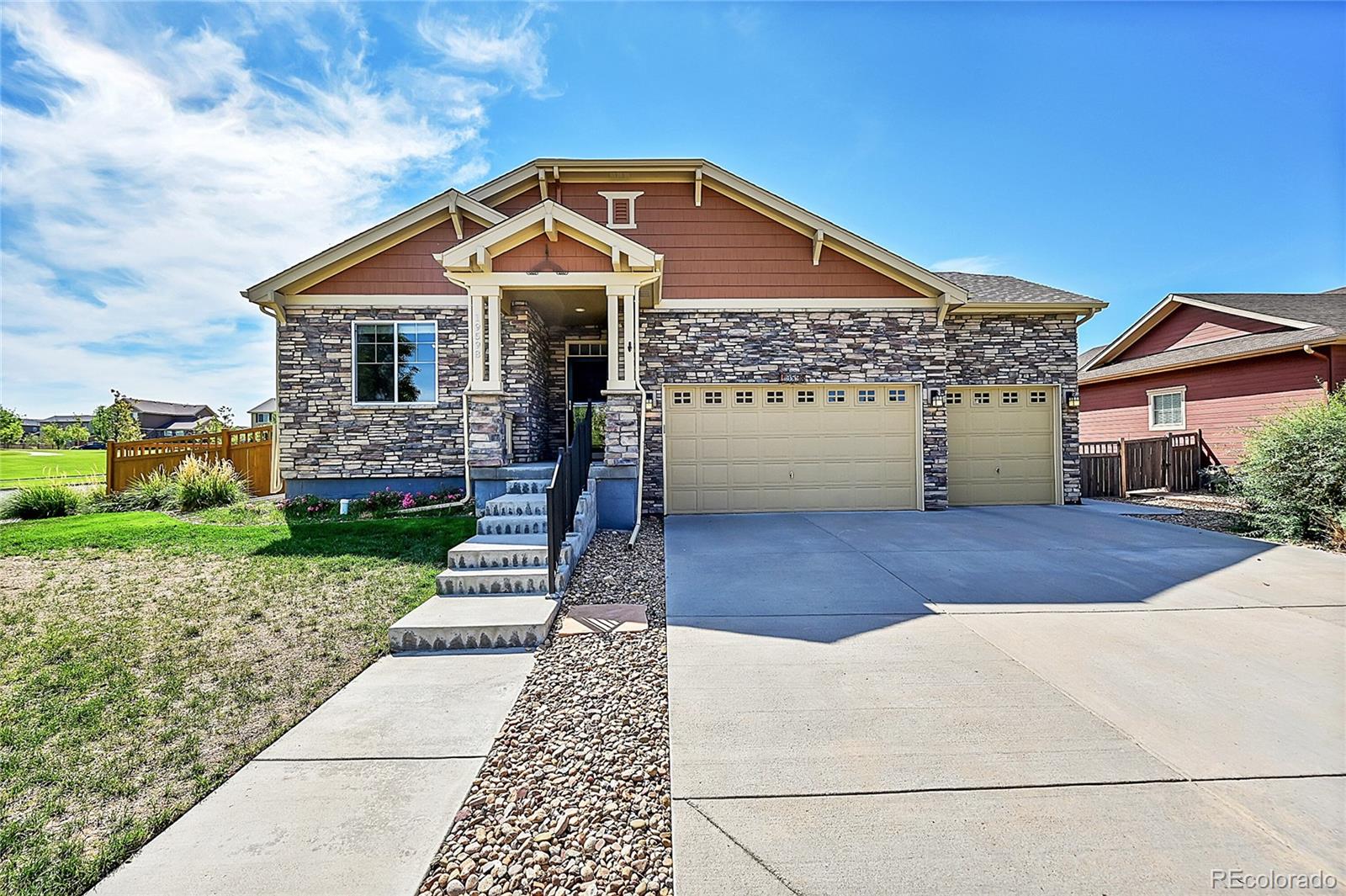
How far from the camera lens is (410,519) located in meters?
8.25

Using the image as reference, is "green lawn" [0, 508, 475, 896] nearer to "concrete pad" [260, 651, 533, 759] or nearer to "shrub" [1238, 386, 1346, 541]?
"concrete pad" [260, 651, 533, 759]

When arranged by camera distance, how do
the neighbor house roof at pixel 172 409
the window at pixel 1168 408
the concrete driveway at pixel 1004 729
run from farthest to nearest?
1. the neighbor house roof at pixel 172 409
2. the window at pixel 1168 408
3. the concrete driveway at pixel 1004 729

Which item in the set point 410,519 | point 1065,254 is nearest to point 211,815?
point 410,519

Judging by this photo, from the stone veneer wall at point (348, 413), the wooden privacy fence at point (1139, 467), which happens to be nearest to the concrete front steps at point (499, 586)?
the stone veneer wall at point (348, 413)

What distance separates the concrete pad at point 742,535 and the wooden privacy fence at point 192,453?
10.2 metres

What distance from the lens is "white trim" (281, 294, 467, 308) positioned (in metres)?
9.77

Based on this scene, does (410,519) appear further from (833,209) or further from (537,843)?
(833,209)

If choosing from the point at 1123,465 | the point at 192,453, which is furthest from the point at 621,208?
the point at 1123,465

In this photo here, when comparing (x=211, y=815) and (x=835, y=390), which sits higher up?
(x=835, y=390)

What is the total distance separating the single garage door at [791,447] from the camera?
9.77 meters

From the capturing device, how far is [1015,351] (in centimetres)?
1062

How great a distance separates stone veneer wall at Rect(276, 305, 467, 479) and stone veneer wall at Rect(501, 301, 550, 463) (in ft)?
3.99

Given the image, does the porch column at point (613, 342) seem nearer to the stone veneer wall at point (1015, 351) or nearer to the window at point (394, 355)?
the window at point (394, 355)

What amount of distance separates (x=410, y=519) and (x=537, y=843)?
7.12 meters
